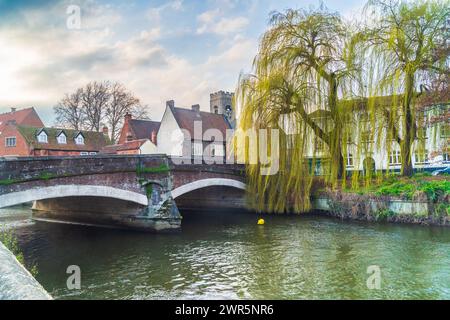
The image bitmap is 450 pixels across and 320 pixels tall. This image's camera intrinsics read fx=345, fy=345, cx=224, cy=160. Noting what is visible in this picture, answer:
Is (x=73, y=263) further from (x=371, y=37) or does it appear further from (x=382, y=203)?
(x=371, y=37)

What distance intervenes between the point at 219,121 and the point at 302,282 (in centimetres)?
3298

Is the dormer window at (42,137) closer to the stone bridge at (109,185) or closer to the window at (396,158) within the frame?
the stone bridge at (109,185)

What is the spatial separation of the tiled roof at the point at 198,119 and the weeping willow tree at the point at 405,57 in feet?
72.6

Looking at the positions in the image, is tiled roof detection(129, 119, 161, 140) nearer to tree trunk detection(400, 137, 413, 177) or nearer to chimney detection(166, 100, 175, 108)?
chimney detection(166, 100, 175, 108)

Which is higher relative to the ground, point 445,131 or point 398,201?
point 445,131

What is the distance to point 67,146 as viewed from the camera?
36.1 metres

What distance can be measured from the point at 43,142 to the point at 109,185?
79.6 ft

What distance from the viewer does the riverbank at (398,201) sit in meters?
16.0

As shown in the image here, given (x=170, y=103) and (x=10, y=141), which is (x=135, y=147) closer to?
(x=170, y=103)

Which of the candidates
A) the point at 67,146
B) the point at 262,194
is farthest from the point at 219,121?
the point at 262,194

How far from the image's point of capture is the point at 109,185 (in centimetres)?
1427

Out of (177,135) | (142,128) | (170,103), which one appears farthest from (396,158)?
(142,128)

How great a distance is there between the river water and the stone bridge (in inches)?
41.4

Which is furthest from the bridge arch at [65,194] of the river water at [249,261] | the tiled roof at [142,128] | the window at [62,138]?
the window at [62,138]
